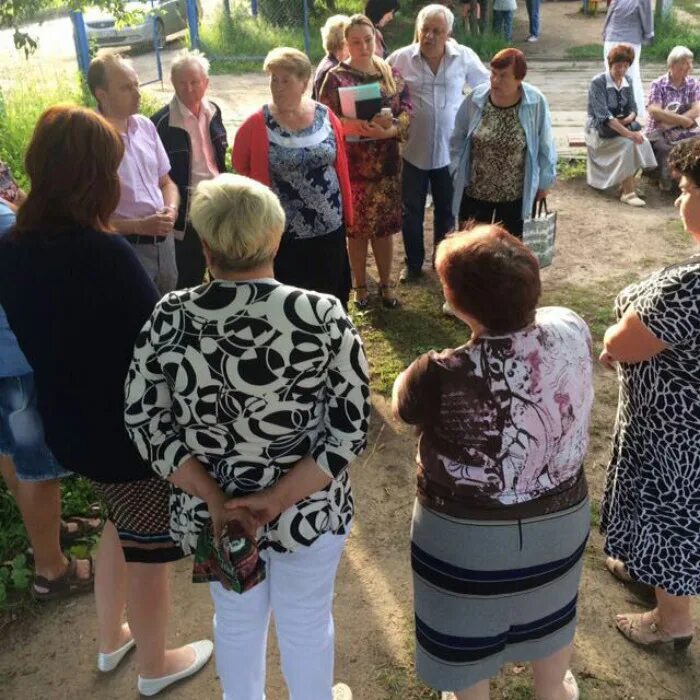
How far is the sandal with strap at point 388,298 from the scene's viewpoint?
5172 mm

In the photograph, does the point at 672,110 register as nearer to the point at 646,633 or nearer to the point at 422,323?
the point at 422,323

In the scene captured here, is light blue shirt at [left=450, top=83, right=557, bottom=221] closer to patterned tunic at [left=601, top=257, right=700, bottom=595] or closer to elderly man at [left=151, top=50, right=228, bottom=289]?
elderly man at [left=151, top=50, right=228, bottom=289]

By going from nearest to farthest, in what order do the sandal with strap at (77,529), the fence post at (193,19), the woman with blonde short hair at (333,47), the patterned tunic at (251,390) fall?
the patterned tunic at (251,390) < the sandal with strap at (77,529) < the woman with blonde short hair at (333,47) < the fence post at (193,19)

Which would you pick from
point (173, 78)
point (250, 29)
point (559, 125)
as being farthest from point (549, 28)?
point (173, 78)

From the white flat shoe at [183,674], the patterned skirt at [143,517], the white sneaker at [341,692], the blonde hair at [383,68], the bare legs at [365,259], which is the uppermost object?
the blonde hair at [383,68]

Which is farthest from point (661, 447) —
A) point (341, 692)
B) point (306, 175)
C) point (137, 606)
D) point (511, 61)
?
point (511, 61)

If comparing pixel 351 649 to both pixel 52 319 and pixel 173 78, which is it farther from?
pixel 173 78

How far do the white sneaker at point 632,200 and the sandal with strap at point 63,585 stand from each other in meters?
5.69

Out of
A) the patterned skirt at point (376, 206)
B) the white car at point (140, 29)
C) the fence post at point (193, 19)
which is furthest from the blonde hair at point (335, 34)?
the white car at point (140, 29)

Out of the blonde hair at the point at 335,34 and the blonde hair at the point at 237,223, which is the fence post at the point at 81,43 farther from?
the blonde hair at the point at 237,223

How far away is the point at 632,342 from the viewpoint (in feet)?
7.32

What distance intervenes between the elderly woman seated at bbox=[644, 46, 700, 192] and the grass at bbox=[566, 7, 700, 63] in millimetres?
6639

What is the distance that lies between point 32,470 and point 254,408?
1.32 meters

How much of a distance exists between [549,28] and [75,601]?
1626 centimetres
